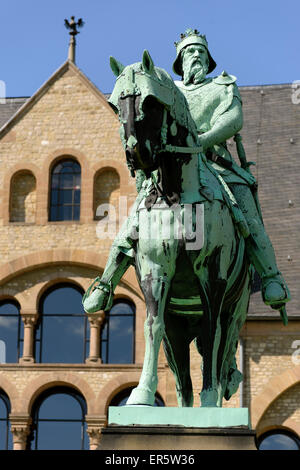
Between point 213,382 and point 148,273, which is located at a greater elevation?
point 148,273

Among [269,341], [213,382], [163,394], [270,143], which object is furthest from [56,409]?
[213,382]

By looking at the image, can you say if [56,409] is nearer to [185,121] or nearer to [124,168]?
[124,168]

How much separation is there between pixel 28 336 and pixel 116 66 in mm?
17790

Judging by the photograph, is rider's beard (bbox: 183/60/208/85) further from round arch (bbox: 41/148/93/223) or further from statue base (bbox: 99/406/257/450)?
round arch (bbox: 41/148/93/223)

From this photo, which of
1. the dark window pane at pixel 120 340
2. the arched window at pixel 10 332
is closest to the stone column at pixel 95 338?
the dark window pane at pixel 120 340

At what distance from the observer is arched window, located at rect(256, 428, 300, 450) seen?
24.0m

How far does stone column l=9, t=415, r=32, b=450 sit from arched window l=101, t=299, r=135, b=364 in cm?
220

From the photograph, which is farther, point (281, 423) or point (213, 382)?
point (281, 423)

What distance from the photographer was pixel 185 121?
7.88 metres

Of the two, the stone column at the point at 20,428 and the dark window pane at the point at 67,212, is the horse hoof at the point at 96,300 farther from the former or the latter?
the dark window pane at the point at 67,212

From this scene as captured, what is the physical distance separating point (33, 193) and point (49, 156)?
954 mm

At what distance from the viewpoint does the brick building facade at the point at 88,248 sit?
24078 millimetres

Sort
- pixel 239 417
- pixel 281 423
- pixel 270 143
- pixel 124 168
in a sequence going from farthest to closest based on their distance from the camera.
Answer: pixel 270 143 → pixel 124 168 → pixel 281 423 → pixel 239 417

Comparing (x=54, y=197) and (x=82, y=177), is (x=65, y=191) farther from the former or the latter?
(x=82, y=177)
